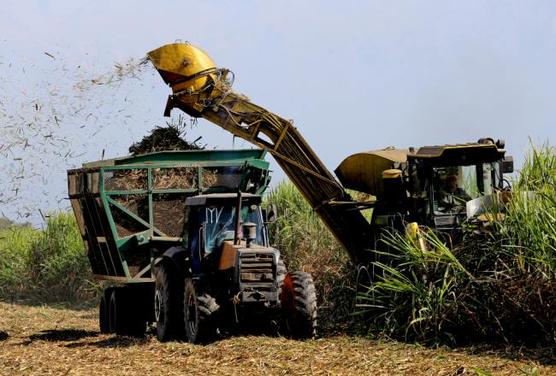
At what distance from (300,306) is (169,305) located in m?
1.89

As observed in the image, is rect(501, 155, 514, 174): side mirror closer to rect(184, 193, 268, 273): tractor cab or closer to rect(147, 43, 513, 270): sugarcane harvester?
rect(147, 43, 513, 270): sugarcane harvester

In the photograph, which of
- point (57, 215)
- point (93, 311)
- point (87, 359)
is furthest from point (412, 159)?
point (57, 215)

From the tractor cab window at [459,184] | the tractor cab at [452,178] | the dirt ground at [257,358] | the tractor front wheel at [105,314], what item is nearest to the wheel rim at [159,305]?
the dirt ground at [257,358]

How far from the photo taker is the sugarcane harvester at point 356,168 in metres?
14.1

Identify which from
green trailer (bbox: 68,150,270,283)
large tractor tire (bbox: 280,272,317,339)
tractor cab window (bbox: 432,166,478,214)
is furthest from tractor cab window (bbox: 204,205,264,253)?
tractor cab window (bbox: 432,166,478,214)

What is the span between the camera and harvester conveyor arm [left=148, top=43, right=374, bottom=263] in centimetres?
1558

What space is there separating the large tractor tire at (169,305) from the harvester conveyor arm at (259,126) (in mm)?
2771

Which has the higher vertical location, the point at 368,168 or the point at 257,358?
the point at 368,168

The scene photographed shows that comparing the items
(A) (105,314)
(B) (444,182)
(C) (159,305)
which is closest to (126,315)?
(A) (105,314)

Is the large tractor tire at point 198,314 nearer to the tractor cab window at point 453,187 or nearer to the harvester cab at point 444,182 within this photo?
the harvester cab at point 444,182

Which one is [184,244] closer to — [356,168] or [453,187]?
[356,168]

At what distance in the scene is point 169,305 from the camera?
45.6 ft

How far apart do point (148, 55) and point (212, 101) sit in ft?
3.86

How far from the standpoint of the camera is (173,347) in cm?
1297
